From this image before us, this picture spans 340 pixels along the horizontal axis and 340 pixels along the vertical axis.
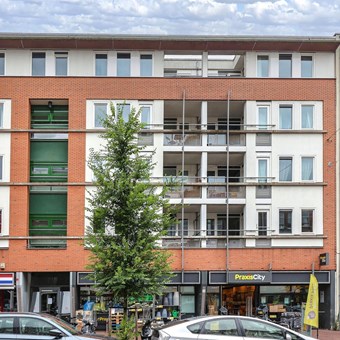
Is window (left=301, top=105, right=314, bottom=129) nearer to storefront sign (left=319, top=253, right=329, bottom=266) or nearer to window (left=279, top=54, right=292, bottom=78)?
window (left=279, top=54, right=292, bottom=78)

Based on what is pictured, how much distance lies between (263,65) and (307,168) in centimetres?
577

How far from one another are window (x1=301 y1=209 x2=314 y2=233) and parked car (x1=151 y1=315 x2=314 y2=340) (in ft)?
57.0

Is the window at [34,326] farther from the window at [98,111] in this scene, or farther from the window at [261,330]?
the window at [98,111]

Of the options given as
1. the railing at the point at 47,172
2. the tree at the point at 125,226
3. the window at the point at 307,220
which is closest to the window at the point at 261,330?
the tree at the point at 125,226

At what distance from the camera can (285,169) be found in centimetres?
3312

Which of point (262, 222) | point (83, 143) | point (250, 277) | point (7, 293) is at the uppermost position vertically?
point (83, 143)

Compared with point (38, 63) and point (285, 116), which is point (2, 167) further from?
point (285, 116)

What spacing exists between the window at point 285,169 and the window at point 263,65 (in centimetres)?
449

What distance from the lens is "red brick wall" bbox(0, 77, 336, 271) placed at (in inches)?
1270

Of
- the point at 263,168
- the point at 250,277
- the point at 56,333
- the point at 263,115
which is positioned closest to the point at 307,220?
the point at 263,168

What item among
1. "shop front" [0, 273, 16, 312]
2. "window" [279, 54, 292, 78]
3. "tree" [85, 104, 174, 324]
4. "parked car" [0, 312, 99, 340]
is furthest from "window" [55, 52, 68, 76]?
"parked car" [0, 312, 99, 340]

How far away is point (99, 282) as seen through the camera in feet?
69.8

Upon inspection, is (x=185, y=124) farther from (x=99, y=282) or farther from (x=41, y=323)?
(x=41, y=323)

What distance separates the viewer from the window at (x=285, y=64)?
33812mm
